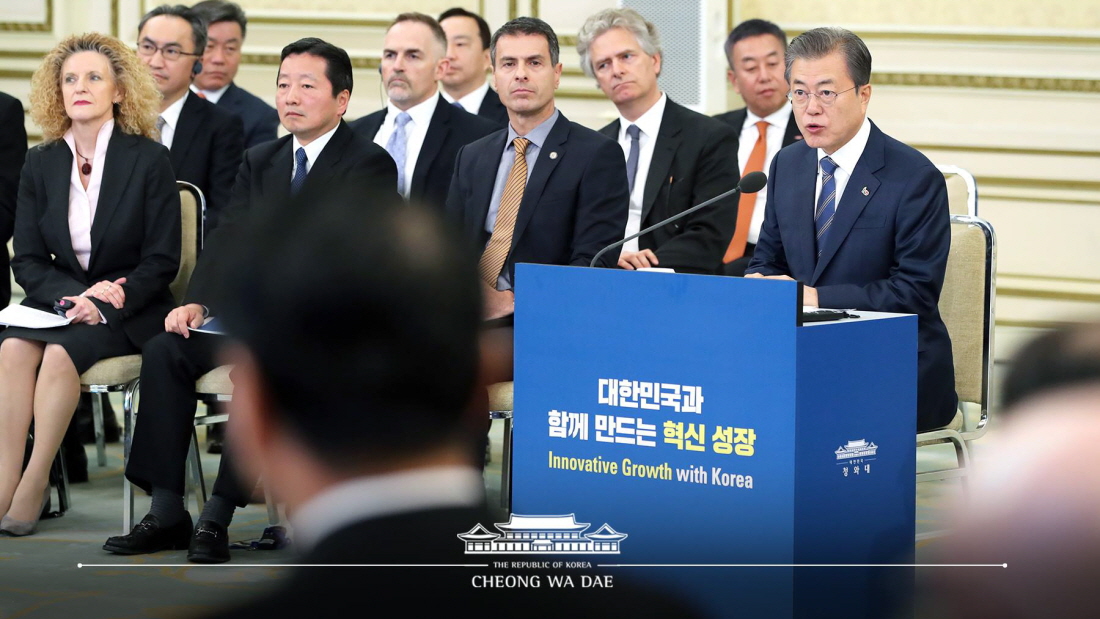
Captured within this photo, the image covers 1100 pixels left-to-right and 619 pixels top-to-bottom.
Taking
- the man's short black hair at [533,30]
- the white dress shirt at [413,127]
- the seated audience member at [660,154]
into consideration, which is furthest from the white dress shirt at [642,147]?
the white dress shirt at [413,127]

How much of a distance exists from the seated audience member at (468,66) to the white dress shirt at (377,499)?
421 cm

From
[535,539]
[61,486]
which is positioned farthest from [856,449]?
[61,486]

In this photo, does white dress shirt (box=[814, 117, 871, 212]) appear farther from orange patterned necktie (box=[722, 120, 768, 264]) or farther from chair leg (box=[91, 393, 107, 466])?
chair leg (box=[91, 393, 107, 466])

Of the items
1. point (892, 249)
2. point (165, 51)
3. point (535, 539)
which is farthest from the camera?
point (165, 51)

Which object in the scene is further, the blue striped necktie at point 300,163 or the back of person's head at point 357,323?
the blue striped necktie at point 300,163

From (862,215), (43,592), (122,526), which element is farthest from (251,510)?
(862,215)

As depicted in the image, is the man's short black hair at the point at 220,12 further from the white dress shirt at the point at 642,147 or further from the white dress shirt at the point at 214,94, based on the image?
the white dress shirt at the point at 642,147

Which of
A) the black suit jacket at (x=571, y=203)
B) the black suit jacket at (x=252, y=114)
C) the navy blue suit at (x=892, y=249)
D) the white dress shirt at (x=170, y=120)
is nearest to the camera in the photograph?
the navy blue suit at (x=892, y=249)

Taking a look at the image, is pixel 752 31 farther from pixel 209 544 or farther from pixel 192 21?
pixel 209 544

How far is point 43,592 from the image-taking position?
314 centimetres

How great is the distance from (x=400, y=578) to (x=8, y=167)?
3.93 meters

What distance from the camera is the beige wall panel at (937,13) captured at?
19.2 feet

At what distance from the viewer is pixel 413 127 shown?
184 inches

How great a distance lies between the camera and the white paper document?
381cm
